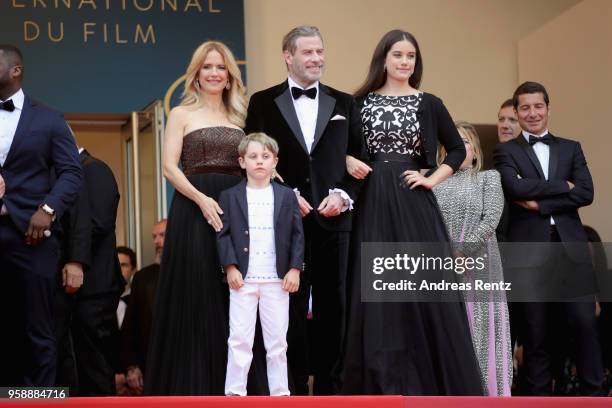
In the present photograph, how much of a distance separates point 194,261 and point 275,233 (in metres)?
0.47

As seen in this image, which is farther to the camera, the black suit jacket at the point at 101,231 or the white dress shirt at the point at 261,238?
the black suit jacket at the point at 101,231

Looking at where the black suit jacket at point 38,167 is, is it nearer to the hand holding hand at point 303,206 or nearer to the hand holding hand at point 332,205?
the hand holding hand at point 303,206

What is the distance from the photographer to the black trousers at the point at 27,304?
16.4 feet

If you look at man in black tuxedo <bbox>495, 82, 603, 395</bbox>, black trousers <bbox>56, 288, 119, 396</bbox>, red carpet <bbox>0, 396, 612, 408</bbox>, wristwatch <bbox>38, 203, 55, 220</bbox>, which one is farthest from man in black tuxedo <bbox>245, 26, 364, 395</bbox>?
black trousers <bbox>56, 288, 119, 396</bbox>

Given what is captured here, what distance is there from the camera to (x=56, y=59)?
9.27 meters

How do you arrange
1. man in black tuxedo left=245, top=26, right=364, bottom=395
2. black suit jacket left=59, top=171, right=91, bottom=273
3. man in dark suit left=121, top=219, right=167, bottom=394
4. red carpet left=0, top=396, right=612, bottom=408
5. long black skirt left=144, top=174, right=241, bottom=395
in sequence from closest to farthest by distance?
red carpet left=0, top=396, right=612, bottom=408 < long black skirt left=144, top=174, right=241, bottom=395 < man in black tuxedo left=245, top=26, right=364, bottom=395 < black suit jacket left=59, top=171, right=91, bottom=273 < man in dark suit left=121, top=219, right=167, bottom=394

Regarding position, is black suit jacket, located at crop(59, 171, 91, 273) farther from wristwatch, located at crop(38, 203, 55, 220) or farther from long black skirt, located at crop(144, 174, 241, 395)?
wristwatch, located at crop(38, 203, 55, 220)

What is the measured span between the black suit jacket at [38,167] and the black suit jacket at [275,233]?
2.36 feet

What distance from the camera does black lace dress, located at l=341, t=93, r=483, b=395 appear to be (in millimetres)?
5109

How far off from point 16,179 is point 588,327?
311 centimetres

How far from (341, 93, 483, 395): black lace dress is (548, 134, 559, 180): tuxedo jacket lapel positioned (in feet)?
3.87

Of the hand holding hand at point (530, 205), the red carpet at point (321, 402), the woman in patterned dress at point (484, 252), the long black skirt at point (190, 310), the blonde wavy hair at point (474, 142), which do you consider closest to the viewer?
the red carpet at point (321, 402)

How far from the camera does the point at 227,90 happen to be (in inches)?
220

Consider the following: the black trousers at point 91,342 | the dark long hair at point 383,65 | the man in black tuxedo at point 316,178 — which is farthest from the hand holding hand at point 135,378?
the dark long hair at point 383,65
